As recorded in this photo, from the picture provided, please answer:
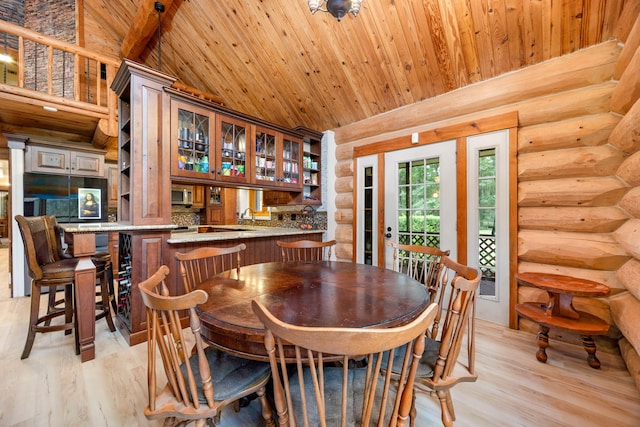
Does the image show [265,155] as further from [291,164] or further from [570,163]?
[570,163]

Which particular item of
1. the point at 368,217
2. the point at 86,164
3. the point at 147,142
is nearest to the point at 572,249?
the point at 368,217

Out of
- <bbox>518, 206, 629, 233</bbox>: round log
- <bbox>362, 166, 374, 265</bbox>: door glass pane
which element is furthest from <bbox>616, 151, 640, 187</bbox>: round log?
<bbox>362, 166, 374, 265</bbox>: door glass pane

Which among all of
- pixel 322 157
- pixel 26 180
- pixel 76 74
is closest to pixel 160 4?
pixel 76 74

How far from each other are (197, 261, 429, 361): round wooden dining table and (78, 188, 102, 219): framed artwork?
405 cm

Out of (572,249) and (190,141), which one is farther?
(190,141)

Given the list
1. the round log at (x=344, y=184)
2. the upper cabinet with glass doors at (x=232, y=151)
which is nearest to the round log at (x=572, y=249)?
the round log at (x=344, y=184)

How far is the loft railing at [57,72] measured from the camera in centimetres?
336

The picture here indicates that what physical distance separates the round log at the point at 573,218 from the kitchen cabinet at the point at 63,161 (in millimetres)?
6201

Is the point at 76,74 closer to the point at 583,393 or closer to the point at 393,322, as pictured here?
the point at 393,322

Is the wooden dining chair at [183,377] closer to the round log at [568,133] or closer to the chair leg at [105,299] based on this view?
the chair leg at [105,299]

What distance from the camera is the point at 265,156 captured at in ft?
12.2

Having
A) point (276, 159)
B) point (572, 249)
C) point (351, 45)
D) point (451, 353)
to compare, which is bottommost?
point (451, 353)

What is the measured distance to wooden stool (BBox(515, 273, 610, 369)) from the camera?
1964 millimetres

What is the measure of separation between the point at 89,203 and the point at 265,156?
3.20 m
